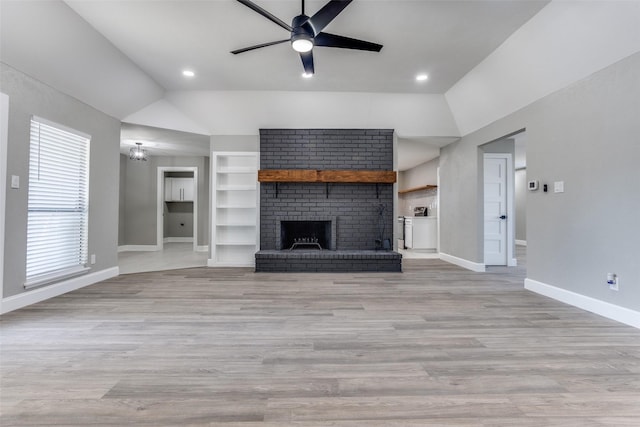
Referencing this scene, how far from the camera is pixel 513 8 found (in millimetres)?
2590

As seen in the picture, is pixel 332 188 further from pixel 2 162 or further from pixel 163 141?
pixel 2 162

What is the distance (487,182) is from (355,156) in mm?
2622

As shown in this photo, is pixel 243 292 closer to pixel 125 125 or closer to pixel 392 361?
pixel 392 361

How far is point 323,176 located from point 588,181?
11.3 ft

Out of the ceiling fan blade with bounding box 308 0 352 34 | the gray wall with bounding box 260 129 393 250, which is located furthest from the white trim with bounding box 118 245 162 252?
the ceiling fan blade with bounding box 308 0 352 34

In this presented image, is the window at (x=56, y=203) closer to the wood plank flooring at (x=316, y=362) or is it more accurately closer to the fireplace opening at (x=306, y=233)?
the wood plank flooring at (x=316, y=362)

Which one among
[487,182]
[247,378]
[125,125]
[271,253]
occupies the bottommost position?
[247,378]

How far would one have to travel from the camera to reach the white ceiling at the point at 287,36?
8.54ft

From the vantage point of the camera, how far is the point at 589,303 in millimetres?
2766

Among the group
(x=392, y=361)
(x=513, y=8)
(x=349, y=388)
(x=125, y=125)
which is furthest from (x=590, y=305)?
(x=125, y=125)

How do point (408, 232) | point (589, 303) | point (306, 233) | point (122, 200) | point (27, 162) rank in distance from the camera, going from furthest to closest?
point (408, 232) → point (122, 200) → point (306, 233) → point (27, 162) → point (589, 303)

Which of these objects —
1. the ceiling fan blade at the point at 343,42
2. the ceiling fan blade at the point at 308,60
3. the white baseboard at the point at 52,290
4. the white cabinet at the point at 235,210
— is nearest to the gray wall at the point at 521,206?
the white cabinet at the point at 235,210

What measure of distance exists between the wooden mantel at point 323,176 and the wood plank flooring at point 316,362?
7.66 feet

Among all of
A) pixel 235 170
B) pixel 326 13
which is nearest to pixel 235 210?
pixel 235 170
